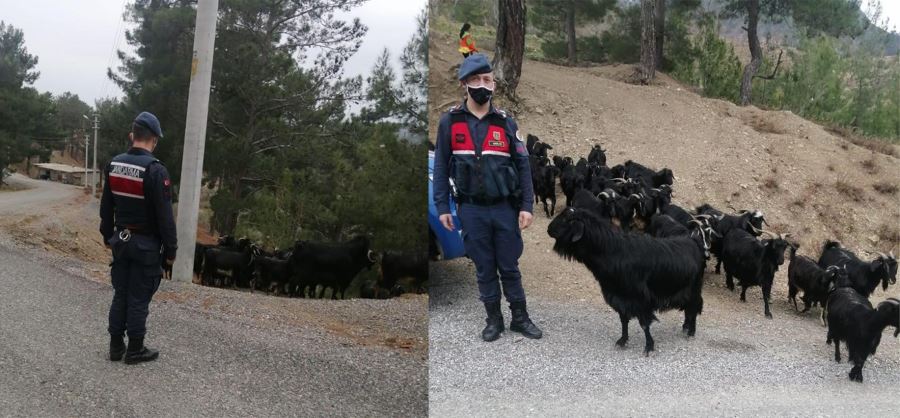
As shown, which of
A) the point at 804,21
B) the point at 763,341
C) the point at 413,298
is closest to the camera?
the point at 763,341

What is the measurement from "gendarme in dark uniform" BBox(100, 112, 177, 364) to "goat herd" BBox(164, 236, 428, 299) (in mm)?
942

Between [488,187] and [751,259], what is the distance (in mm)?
1841

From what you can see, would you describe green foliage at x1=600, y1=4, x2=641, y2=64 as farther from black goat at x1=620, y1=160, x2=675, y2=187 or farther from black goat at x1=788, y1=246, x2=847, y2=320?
black goat at x1=788, y1=246, x2=847, y2=320

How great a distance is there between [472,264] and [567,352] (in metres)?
0.44

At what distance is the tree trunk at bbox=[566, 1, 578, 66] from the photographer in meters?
3.19

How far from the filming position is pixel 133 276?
2600 mm

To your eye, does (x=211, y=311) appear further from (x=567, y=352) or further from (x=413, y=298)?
(x=567, y=352)

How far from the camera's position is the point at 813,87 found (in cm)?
366

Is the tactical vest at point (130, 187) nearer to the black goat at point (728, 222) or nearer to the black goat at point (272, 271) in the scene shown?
the black goat at point (272, 271)

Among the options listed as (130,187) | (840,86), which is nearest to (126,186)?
(130,187)

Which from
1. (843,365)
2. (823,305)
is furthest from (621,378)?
(823,305)

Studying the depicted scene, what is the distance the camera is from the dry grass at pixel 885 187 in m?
2.96

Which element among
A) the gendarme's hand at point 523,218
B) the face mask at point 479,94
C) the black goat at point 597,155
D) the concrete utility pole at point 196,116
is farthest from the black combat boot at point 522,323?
the concrete utility pole at point 196,116

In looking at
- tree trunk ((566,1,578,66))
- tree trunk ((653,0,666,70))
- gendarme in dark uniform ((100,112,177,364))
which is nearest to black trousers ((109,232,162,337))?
gendarme in dark uniform ((100,112,177,364))
